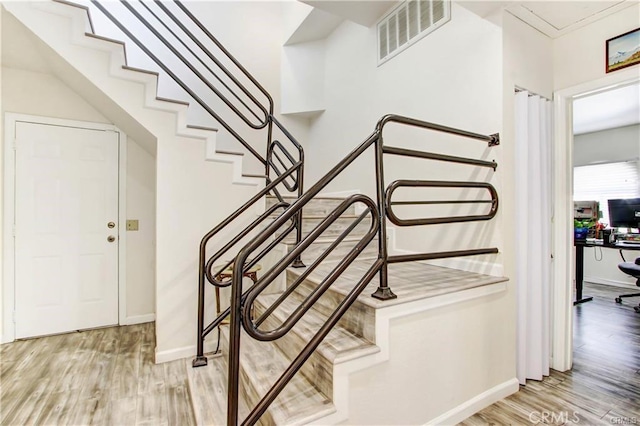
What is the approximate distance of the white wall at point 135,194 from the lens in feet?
9.80

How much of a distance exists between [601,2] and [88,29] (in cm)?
362

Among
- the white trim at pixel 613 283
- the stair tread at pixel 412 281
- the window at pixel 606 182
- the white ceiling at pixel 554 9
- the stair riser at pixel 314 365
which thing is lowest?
the white trim at pixel 613 283

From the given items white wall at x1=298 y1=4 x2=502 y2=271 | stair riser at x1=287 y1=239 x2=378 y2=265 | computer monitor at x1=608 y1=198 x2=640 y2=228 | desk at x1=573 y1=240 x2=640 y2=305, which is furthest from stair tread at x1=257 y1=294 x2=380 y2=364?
computer monitor at x1=608 y1=198 x2=640 y2=228

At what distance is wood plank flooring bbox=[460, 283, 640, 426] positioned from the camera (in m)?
1.72

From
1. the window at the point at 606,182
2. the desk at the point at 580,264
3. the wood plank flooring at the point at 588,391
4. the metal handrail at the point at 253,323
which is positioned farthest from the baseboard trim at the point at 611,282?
the metal handrail at the point at 253,323

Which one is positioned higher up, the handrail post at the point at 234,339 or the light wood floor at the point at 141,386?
the handrail post at the point at 234,339

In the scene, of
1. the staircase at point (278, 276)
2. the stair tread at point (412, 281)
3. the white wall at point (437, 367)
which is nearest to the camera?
the staircase at point (278, 276)

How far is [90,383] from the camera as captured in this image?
82.2 inches

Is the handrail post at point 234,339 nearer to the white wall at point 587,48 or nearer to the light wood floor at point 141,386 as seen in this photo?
the light wood floor at point 141,386

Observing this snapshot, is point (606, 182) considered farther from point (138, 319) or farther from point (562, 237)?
point (138, 319)

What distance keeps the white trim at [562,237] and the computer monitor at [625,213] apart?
109 inches

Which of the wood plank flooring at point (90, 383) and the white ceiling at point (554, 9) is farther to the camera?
the white ceiling at point (554, 9)

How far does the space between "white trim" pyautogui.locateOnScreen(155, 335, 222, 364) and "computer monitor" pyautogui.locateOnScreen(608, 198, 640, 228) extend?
5.40 m

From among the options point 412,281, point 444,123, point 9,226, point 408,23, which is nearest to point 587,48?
point 444,123
